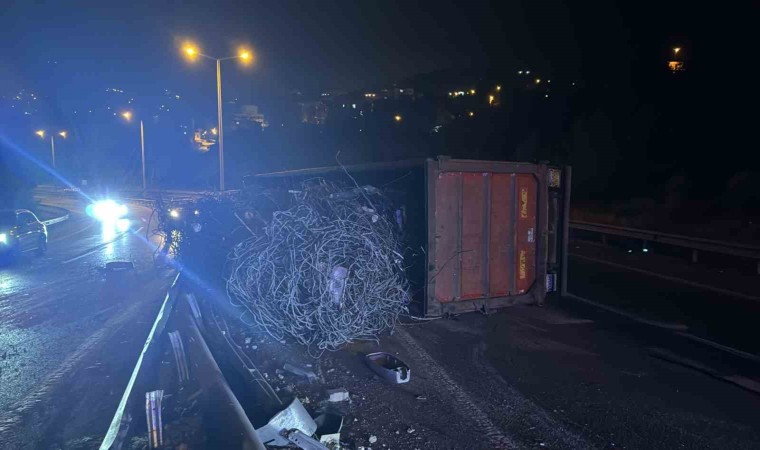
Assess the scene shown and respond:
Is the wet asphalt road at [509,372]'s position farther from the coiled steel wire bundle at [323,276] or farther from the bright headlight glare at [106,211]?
the bright headlight glare at [106,211]

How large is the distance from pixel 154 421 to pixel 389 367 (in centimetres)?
254

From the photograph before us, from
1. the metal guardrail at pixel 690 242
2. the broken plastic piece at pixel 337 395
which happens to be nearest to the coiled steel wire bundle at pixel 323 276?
the broken plastic piece at pixel 337 395

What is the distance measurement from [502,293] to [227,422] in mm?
4914

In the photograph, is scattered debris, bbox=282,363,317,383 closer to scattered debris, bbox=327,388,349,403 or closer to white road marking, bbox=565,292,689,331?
scattered debris, bbox=327,388,349,403

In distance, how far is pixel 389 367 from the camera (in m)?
5.79

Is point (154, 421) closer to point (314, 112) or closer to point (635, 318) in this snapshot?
point (635, 318)

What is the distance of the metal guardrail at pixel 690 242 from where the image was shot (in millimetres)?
12129

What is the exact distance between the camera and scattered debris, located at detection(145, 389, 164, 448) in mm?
4113

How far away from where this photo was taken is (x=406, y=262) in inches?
299

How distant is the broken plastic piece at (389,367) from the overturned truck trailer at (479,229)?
1549mm

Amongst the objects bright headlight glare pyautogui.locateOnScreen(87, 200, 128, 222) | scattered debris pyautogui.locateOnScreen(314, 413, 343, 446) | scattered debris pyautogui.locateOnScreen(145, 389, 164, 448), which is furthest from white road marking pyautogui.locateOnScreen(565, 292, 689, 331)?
bright headlight glare pyautogui.locateOnScreen(87, 200, 128, 222)

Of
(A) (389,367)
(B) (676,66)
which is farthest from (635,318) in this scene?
(B) (676,66)

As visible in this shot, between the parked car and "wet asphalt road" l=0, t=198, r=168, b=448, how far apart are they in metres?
0.36

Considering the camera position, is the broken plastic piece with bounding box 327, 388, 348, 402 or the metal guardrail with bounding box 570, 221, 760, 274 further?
the metal guardrail with bounding box 570, 221, 760, 274
